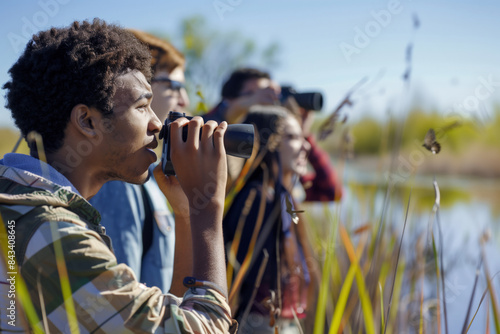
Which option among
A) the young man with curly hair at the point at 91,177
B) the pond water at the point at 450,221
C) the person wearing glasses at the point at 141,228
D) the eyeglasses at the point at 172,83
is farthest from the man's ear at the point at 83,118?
the eyeglasses at the point at 172,83

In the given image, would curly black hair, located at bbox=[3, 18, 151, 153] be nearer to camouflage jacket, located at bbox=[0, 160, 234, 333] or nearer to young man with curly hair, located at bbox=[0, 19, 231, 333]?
young man with curly hair, located at bbox=[0, 19, 231, 333]

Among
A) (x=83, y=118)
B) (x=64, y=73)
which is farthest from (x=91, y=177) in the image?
(x=64, y=73)

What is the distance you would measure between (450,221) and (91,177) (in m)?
3.98

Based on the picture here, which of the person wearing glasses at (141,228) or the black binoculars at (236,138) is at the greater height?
the black binoculars at (236,138)

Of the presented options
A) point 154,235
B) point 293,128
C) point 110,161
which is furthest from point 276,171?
point 110,161

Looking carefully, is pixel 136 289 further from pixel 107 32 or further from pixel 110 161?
pixel 107 32

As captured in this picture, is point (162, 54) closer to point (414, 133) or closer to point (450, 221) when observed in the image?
point (450, 221)

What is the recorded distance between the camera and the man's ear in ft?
3.68

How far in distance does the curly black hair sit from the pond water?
737 millimetres

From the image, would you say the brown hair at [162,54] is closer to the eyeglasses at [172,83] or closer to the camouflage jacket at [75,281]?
the eyeglasses at [172,83]

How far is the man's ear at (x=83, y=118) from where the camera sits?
1123 mm

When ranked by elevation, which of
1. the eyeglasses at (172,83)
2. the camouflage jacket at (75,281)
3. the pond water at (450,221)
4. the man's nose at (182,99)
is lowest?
the pond water at (450,221)

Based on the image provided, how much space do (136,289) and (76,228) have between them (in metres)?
0.16

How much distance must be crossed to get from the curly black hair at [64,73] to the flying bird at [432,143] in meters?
0.75
